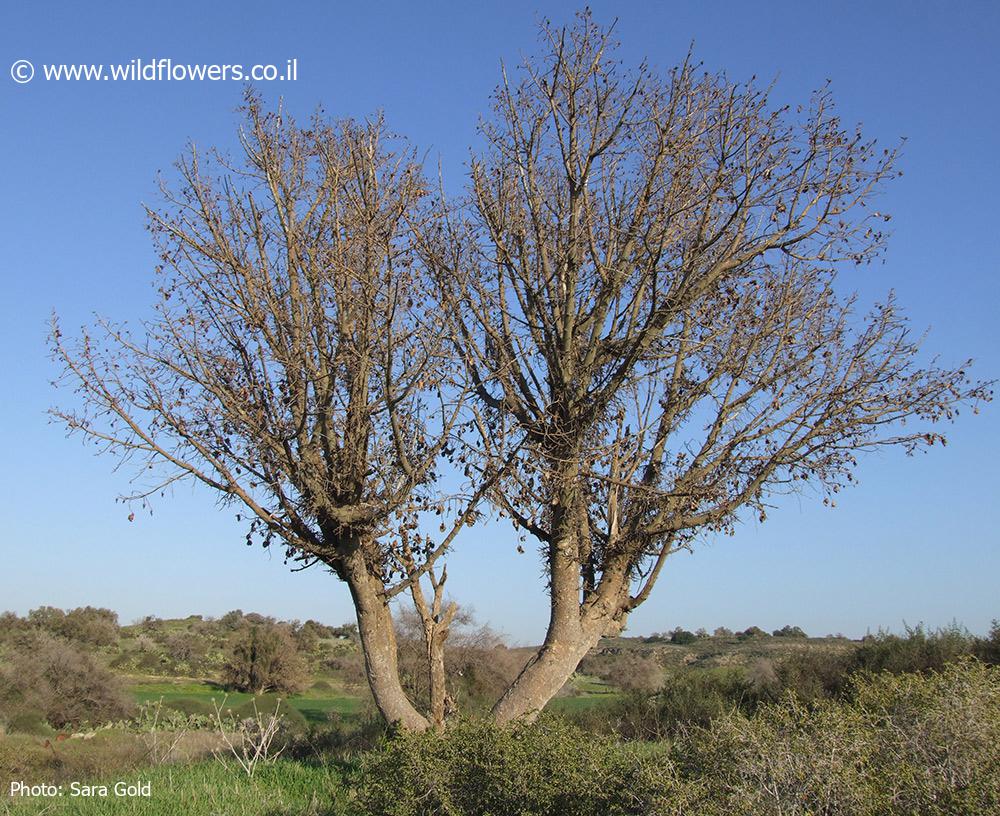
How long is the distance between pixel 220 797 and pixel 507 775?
150 inches

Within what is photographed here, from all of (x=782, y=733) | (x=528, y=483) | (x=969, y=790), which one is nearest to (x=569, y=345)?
(x=528, y=483)

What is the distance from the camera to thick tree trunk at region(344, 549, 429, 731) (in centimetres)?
916

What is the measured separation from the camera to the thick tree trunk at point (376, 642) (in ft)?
30.1

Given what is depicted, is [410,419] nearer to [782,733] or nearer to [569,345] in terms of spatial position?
[569,345]

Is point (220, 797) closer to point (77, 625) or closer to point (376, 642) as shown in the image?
point (376, 642)

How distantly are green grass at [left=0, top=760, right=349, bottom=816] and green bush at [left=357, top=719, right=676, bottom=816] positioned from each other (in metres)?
1.38

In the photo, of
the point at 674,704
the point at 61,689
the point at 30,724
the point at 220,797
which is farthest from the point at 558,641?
the point at 61,689

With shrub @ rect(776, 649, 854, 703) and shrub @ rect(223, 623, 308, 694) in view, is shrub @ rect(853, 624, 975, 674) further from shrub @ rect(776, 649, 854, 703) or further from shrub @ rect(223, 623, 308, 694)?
shrub @ rect(223, 623, 308, 694)

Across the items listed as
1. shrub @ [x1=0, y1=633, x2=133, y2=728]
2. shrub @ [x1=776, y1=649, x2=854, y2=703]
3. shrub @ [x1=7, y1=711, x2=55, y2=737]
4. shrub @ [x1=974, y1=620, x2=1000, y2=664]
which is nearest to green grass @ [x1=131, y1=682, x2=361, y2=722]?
shrub @ [x1=0, y1=633, x2=133, y2=728]

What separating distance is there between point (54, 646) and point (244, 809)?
21.4 m

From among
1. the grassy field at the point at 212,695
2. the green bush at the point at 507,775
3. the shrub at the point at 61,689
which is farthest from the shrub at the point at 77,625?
the green bush at the point at 507,775

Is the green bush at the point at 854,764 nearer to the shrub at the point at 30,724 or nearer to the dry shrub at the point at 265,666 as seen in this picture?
the shrub at the point at 30,724

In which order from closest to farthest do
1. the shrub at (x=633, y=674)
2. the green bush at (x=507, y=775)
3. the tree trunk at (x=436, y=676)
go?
the green bush at (x=507, y=775) → the tree trunk at (x=436, y=676) → the shrub at (x=633, y=674)

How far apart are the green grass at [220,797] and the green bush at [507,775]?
1382 millimetres
